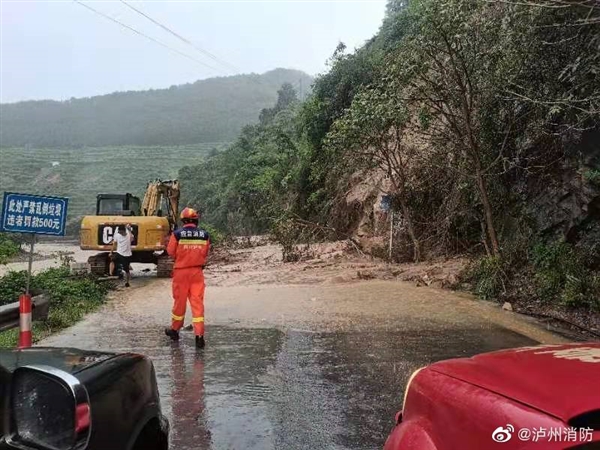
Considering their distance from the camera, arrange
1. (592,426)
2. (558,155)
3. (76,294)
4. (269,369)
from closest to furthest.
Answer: (592,426) → (269,369) → (76,294) → (558,155)

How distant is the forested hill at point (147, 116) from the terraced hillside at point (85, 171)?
75.5 feet

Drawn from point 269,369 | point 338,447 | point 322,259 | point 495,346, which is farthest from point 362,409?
point 322,259

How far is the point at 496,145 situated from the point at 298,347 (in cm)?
783

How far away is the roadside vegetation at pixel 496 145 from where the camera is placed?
11.1 metres

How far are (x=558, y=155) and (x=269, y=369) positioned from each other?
874cm

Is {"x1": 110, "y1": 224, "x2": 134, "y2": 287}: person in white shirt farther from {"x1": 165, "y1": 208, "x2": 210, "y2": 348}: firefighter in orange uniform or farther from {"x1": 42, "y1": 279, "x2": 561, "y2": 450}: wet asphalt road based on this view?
{"x1": 165, "y1": 208, "x2": 210, "y2": 348}: firefighter in orange uniform

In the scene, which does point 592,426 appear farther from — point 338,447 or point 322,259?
point 322,259

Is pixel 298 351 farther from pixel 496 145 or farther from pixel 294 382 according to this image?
pixel 496 145

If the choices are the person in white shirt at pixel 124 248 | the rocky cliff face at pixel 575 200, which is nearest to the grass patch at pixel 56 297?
the person in white shirt at pixel 124 248

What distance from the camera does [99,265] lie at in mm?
16609

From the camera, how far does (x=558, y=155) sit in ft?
41.4

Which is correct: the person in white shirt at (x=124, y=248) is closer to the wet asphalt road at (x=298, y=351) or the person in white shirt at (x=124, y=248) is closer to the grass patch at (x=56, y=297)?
the grass patch at (x=56, y=297)

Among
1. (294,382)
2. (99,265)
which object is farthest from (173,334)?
(99,265)

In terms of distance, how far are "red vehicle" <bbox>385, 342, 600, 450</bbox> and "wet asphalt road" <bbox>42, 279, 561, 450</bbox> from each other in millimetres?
2028
